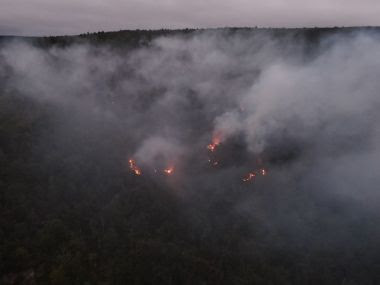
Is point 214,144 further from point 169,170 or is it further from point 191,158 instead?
point 169,170

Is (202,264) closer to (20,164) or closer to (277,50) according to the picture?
(20,164)

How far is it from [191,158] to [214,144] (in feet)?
7.23

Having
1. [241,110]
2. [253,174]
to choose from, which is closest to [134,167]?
[253,174]

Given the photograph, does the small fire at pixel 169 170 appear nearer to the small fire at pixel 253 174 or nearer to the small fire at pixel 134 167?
the small fire at pixel 134 167

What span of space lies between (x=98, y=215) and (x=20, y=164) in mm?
6593

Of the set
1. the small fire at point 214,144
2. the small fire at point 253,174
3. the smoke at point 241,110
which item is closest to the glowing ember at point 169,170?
the smoke at point 241,110

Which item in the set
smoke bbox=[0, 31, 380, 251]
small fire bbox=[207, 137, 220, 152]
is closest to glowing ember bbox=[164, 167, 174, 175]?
smoke bbox=[0, 31, 380, 251]

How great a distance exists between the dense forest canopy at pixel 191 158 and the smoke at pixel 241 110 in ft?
0.42

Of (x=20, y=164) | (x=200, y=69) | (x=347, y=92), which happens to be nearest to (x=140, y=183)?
(x=20, y=164)

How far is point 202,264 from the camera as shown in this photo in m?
18.7

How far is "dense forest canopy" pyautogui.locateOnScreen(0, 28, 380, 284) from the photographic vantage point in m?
19.0

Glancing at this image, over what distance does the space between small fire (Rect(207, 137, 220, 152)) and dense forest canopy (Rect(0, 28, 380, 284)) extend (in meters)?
0.11

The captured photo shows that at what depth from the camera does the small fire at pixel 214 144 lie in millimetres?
26922

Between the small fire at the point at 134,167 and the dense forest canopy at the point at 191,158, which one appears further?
the small fire at the point at 134,167
